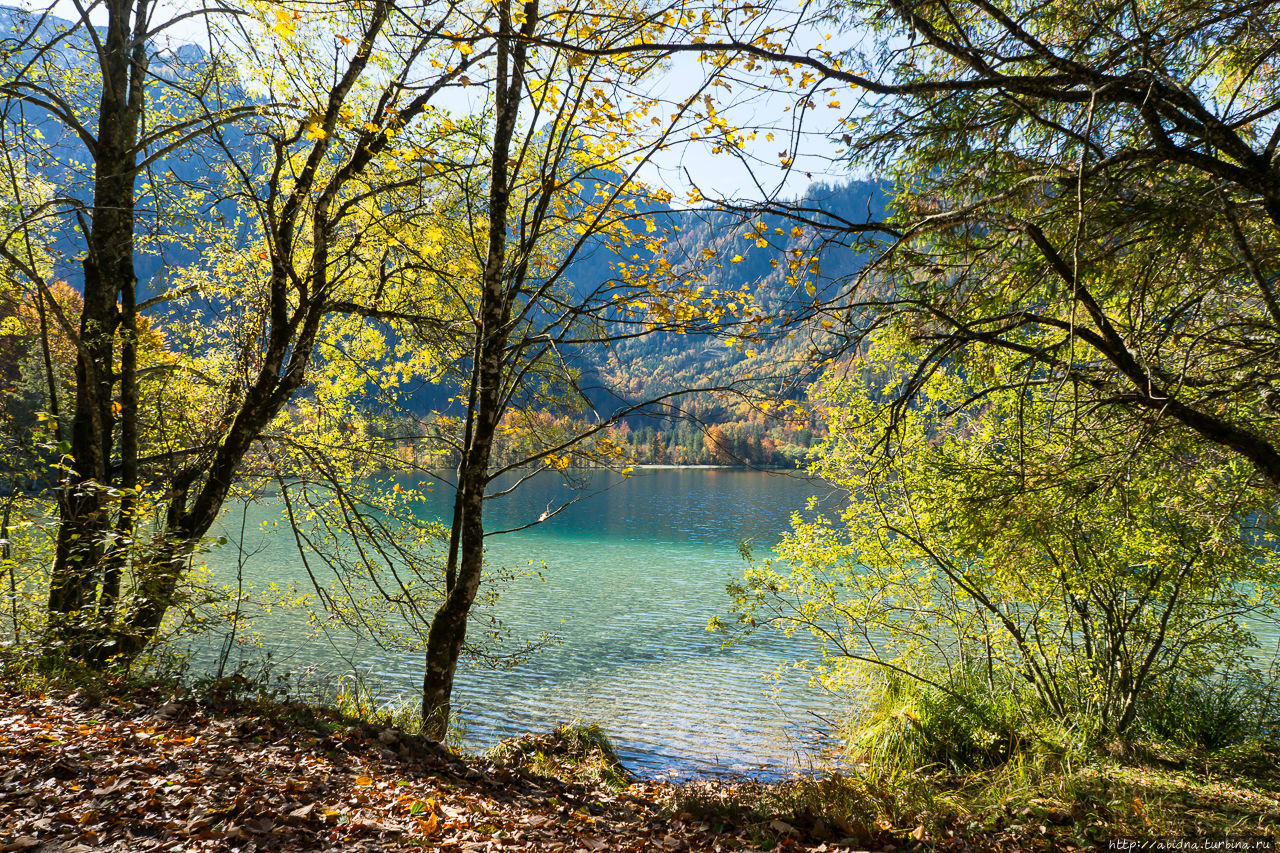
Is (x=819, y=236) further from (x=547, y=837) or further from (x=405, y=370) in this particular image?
(x=405, y=370)

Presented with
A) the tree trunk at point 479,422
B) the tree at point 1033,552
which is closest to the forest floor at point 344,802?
the tree trunk at point 479,422

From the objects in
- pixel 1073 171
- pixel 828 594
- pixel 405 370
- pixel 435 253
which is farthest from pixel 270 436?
pixel 828 594

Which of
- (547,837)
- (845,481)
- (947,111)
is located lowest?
(547,837)

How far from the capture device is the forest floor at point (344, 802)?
3.05 m

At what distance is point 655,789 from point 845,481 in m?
4.27

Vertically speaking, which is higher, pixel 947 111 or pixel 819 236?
pixel 947 111

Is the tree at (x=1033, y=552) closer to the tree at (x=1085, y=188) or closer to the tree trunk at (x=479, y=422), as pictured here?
the tree at (x=1085, y=188)

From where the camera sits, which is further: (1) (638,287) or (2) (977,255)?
(1) (638,287)

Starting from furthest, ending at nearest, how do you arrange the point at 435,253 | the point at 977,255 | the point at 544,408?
1. the point at 544,408
2. the point at 435,253
3. the point at 977,255

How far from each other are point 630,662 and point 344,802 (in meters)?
11.5

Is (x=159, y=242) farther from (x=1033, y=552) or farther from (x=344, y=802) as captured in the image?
(x=1033, y=552)

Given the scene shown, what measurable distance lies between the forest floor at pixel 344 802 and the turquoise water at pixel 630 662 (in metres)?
2.24

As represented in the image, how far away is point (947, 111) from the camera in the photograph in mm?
3561

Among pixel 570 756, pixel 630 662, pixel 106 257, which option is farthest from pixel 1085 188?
pixel 630 662
